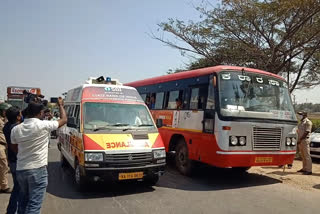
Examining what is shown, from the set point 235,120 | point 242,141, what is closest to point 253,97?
point 235,120

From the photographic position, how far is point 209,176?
8391 mm

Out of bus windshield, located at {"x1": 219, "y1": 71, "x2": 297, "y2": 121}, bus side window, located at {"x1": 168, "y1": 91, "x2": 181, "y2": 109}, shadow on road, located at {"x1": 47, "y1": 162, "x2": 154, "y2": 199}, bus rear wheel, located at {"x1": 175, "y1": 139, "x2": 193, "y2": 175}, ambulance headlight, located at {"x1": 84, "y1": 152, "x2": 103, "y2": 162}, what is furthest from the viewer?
bus side window, located at {"x1": 168, "y1": 91, "x2": 181, "y2": 109}

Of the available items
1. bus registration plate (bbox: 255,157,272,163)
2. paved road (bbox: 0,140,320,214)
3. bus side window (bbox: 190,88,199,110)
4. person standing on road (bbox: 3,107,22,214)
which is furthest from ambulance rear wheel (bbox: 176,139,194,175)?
person standing on road (bbox: 3,107,22,214)

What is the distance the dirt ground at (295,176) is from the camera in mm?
7504

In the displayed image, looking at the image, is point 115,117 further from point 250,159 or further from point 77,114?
point 250,159

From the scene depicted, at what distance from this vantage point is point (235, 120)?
6957mm

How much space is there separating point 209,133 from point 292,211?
251 centimetres

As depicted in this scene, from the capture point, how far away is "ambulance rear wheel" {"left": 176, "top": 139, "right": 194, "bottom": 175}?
813 cm

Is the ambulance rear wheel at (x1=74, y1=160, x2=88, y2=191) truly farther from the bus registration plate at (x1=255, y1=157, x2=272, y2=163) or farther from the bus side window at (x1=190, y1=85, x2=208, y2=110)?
the bus registration plate at (x1=255, y1=157, x2=272, y2=163)

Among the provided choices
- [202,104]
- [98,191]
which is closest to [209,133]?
[202,104]

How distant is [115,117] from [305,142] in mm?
5746

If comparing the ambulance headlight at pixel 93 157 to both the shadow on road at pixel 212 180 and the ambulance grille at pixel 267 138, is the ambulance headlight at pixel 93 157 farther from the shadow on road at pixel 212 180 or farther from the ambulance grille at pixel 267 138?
the ambulance grille at pixel 267 138

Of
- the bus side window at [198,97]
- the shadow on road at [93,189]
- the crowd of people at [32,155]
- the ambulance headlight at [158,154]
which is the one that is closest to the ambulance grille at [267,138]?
the bus side window at [198,97]

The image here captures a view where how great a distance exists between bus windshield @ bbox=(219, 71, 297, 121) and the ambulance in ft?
6.18
